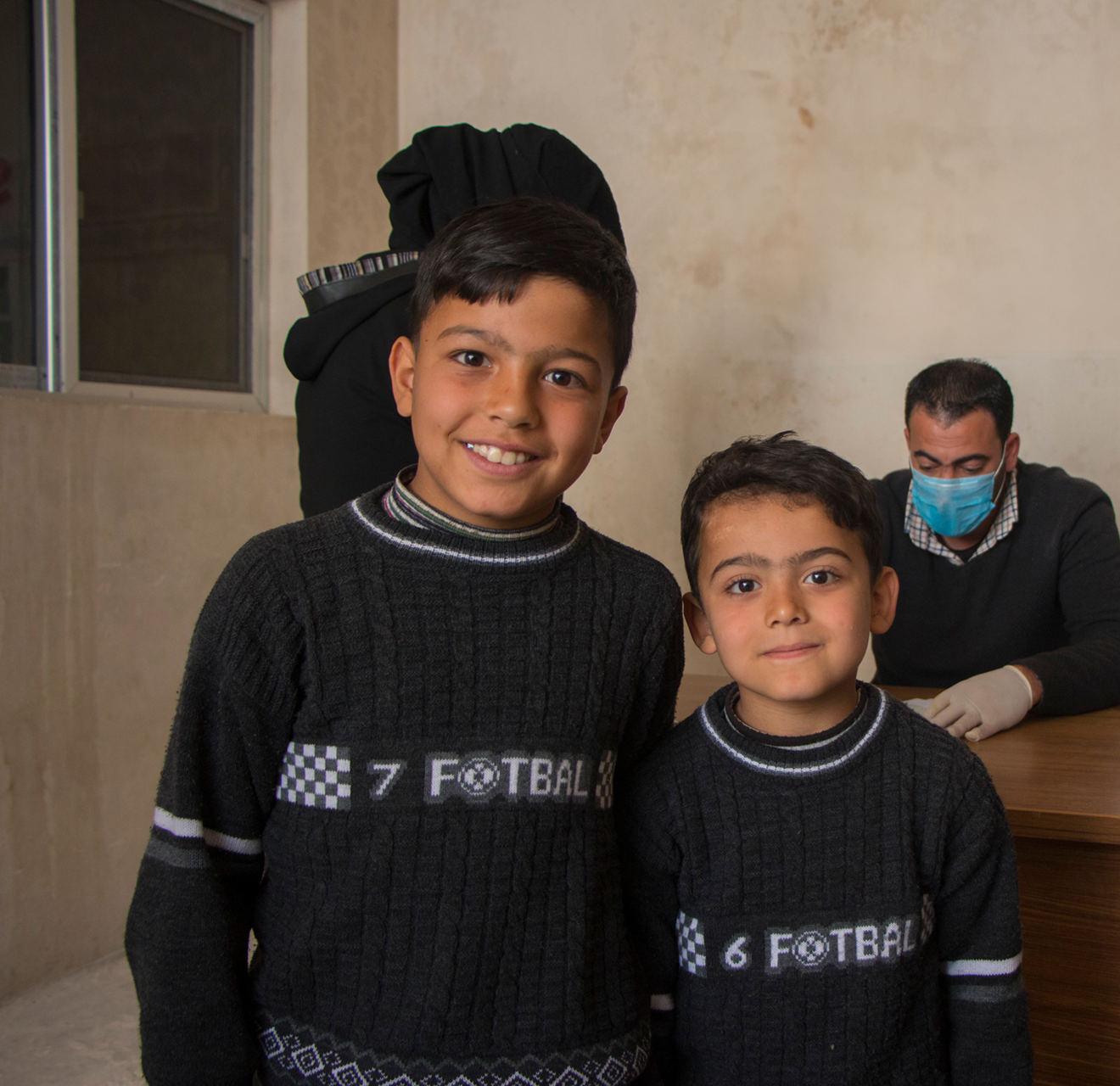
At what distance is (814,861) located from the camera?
105cm

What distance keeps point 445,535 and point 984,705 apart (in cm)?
100

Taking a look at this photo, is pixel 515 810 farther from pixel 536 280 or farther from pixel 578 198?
pixel 578 198

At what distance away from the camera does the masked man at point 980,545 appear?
2.07m

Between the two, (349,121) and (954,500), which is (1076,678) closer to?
(954,500)

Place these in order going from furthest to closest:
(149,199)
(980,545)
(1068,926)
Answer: (149,199) < (980,545) < (1068,926)

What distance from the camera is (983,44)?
8.23 ft

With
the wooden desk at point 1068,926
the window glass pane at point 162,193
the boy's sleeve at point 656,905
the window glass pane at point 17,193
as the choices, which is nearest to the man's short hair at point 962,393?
the wooden desk at point 1068,926

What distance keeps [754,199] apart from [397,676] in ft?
7.28

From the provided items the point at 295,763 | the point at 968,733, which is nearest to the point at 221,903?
the point at 295,763

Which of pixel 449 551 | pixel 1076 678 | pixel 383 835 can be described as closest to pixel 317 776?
pixel 383 835

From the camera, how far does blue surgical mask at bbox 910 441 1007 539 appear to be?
6.82 feet

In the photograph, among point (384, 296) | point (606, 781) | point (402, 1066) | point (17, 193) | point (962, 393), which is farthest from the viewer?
point (17, 193)

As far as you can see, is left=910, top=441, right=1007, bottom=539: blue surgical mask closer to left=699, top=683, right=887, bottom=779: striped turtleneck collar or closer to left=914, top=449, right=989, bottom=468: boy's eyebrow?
left=914, top=449, right=989, bottom=468: boy's eyebrow

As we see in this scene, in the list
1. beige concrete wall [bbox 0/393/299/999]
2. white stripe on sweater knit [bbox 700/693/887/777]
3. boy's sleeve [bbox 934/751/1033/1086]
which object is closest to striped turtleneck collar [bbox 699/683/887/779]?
white stripe on sweater knit [bbox 700/693/887/777]
